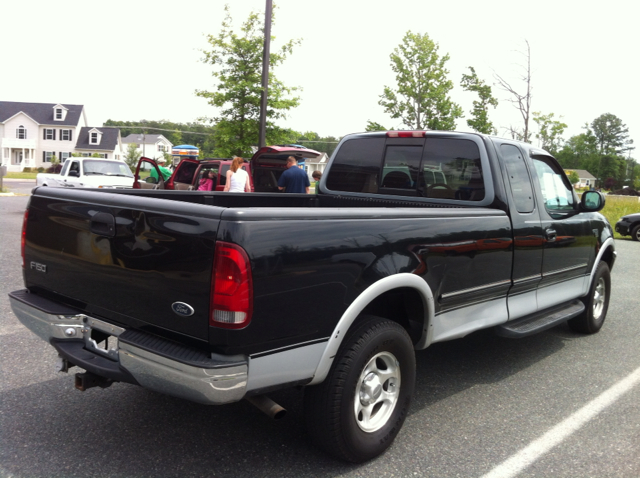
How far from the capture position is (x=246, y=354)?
2.57 meters

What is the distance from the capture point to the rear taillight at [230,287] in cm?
249

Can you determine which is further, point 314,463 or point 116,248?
point 314,463

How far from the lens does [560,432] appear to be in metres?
3.67

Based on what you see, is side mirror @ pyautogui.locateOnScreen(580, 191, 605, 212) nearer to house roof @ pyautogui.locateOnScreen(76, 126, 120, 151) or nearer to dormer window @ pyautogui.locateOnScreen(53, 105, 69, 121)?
dormer window @ pyautogui.locateOnScreen(53, 105, 69, 121)

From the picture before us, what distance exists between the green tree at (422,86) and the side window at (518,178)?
24803mm

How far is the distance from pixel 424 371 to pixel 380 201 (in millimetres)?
1481

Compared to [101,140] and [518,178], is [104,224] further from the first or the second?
[101,140]

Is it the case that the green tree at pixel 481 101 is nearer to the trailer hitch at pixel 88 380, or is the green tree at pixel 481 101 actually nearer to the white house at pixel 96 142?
the trailer hitch at pixel 88 380

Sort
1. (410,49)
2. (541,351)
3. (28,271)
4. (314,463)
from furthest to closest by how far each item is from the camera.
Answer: (410,49), (541,351), (28,271), (314,463)

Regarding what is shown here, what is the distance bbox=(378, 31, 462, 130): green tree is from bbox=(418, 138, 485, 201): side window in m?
25.0

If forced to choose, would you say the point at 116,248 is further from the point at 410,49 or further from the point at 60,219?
the point at 410,49

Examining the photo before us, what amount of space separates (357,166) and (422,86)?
25.3 meters

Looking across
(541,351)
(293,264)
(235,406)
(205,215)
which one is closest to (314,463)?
(235,406)

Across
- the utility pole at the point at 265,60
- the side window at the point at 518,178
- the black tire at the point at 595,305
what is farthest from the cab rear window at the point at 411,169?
the utility pole at the point at 265,60
